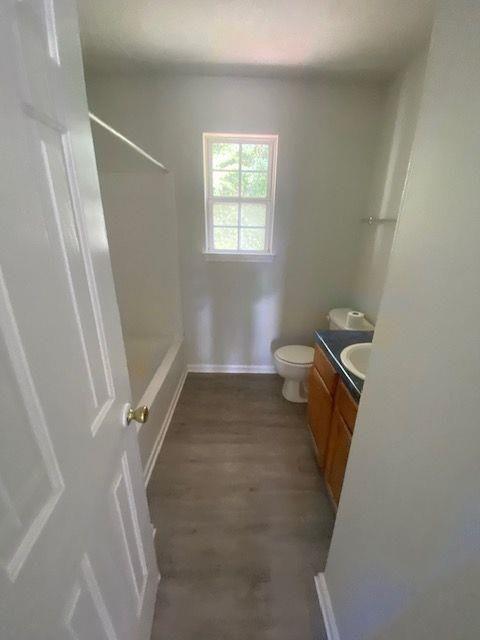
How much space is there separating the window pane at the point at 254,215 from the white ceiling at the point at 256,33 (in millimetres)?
929

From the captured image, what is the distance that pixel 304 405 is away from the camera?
2.38 metres

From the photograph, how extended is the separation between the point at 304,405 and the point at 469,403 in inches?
79.1

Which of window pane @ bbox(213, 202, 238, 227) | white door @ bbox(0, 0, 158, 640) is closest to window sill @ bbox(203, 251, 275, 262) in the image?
window pane @ bbox(213, 202, 238, 227)

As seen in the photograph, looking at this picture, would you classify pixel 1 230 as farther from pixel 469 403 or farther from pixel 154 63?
pixel 154 63

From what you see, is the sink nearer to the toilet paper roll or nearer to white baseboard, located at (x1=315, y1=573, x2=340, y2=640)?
the toilet paper roll

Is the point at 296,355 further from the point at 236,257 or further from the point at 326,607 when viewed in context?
the point at 326,607

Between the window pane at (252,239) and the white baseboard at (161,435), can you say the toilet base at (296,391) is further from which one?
the window pane at (252,239)

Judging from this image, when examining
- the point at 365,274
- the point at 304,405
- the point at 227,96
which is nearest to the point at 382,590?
the point at 304,405

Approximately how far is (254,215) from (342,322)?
1.23m

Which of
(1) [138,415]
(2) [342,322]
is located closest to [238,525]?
(1) [138,415]

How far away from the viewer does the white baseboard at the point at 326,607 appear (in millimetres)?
1041

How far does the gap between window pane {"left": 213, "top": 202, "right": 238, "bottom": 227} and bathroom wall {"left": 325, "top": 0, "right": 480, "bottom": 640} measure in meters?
1.97

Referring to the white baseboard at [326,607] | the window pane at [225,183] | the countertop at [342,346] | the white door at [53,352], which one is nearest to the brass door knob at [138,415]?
the white door at [53,352]

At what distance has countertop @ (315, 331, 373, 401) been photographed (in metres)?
1.23
